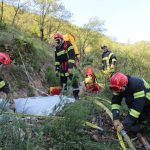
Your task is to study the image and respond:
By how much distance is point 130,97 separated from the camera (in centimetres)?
648

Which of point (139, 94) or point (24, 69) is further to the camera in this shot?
point (24, 69)

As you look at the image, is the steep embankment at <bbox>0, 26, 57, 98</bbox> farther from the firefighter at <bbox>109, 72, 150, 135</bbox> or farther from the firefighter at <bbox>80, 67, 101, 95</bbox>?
the firefighter at <bbox>109, 72, 150, 135</bbox>

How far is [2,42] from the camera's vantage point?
1160 cm

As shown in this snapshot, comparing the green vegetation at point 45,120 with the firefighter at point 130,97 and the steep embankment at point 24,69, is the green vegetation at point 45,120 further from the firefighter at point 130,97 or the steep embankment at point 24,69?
the firefighter at point 130,97

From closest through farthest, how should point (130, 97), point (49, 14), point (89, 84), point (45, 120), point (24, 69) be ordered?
point (45, 120)
point (130, 97)
point (89, 84)
point (24, 69)
point (49, 14)

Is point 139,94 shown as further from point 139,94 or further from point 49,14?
point 49,14

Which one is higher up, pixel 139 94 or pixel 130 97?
pixel 139 94

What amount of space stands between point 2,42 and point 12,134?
23.3 feet

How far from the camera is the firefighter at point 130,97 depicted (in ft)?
20.1

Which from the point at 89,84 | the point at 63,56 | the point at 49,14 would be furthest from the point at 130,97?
the point at 49,14

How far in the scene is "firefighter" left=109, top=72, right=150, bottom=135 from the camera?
6.13 meters

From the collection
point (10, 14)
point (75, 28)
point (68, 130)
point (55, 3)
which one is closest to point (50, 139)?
point (68, 130)

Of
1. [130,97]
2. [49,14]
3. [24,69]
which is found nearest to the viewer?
[130,97]

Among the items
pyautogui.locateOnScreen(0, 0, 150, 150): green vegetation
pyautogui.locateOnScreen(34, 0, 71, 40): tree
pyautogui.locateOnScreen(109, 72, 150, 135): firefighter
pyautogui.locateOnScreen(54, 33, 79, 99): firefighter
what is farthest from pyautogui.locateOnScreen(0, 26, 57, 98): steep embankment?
pyautogui.locateOnScreen(34, 0, 71, 40): tree
